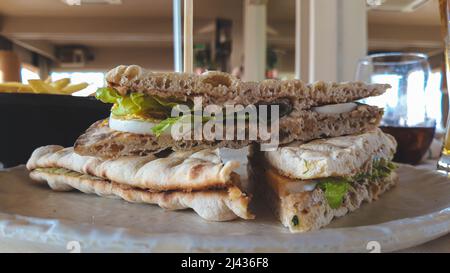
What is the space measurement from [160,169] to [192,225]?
0.61ft

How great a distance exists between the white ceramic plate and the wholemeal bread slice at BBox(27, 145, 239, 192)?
0.23 feet

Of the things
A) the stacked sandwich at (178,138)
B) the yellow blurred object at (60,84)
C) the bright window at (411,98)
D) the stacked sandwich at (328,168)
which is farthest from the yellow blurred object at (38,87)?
the bright window at (411,98)

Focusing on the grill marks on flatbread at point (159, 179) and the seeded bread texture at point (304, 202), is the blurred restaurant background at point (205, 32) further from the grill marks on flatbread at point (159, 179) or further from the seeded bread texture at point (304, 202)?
the grill marks on flatbread at point (159, 179)

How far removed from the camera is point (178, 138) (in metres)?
1.09

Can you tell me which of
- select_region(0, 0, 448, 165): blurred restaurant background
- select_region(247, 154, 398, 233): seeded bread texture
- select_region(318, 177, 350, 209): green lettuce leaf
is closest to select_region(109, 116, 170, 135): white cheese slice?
select_region(247, 154, 398, 233): seeded bread texture

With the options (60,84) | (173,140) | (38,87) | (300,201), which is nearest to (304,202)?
(300,201)

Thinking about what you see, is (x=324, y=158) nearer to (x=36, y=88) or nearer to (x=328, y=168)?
(x=328, y=168)

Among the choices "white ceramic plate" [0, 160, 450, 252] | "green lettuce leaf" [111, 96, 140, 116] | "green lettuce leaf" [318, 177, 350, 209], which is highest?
"green lettuce leaf" [111, 96, 140, 116]

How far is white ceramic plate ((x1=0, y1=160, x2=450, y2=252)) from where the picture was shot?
0.62 m

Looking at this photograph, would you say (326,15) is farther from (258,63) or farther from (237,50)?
(237,50)

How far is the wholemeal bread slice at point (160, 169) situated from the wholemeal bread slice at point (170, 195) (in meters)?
0.01

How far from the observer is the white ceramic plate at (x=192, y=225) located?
615mm

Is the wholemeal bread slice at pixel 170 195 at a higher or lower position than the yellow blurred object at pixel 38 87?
lower

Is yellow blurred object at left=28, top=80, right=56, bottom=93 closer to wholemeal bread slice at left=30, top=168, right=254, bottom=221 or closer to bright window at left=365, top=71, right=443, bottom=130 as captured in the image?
wholemeal bread slice at left=30, top=168, right=254, bottom=221
